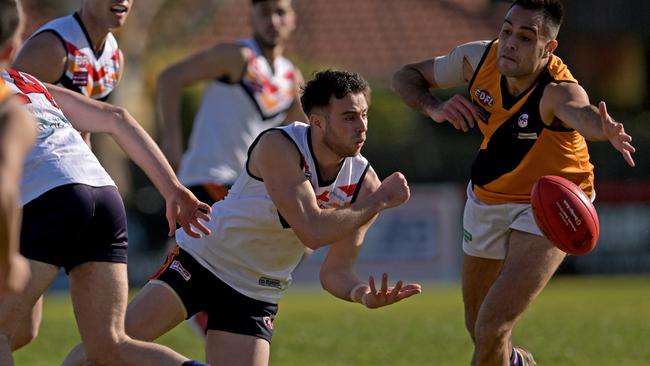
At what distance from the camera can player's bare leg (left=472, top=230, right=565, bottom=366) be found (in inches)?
259

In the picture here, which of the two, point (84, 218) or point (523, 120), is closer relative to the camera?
point (84, 218)

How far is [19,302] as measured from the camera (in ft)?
17.8

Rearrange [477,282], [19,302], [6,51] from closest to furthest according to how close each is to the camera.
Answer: [6,51]
[19,302]
[477,282]

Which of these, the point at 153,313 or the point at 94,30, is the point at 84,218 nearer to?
the point at 153,313

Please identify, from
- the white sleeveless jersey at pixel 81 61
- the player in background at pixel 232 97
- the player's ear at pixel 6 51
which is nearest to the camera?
the player's ear at pixel 6 51

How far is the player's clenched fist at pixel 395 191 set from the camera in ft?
19.8

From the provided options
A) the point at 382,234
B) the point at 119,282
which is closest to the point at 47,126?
the point at 119,282

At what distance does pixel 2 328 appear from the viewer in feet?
17.8

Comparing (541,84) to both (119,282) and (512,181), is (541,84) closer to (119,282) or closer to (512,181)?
(512,181)

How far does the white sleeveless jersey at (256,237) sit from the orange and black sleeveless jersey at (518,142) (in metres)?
0.93

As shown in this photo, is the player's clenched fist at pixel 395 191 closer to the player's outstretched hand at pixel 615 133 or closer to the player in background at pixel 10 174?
the player's outstretched hand at pixel 615 133

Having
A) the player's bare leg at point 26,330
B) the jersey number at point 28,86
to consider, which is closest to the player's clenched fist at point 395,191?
the jersey number at point 28,86

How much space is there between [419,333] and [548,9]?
510 centimetres

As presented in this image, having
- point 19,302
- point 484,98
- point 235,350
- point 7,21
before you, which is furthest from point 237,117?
point 7,21
